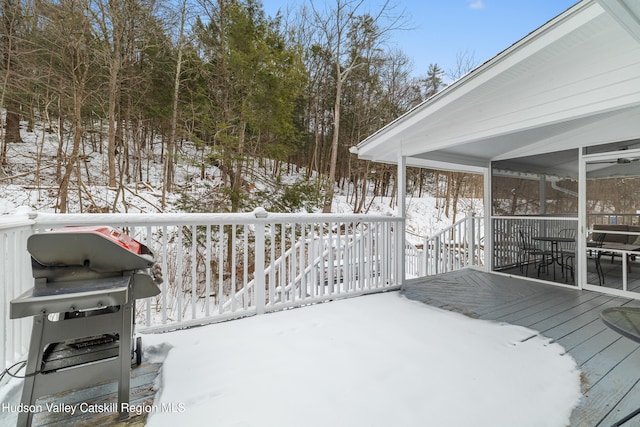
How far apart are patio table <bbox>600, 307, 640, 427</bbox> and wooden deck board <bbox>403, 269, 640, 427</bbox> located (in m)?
0.15

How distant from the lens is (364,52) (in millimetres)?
11617

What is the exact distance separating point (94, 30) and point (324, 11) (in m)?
8.05

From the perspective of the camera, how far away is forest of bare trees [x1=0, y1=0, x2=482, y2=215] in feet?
20.8

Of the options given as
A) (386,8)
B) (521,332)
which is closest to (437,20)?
(386,8)

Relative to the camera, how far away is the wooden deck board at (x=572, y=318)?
1764 mm

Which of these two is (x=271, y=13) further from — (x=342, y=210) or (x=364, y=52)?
(x=342, y=210)

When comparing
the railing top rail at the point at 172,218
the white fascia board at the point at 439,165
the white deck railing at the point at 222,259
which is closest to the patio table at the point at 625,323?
the white deck railing at the point at 222,259

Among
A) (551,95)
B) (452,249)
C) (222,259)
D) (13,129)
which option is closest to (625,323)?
(551,95)

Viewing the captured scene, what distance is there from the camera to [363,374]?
198cm

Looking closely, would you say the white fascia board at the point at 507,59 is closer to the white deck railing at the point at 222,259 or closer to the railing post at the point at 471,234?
the white deck railing at the point at 222,259

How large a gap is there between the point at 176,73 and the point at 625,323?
33.2 ft

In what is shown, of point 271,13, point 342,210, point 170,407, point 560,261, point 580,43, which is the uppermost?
point 271,13

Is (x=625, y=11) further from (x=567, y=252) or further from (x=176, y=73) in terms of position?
(x=176, y=73)

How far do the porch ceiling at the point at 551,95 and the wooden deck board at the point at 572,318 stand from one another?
210cm
